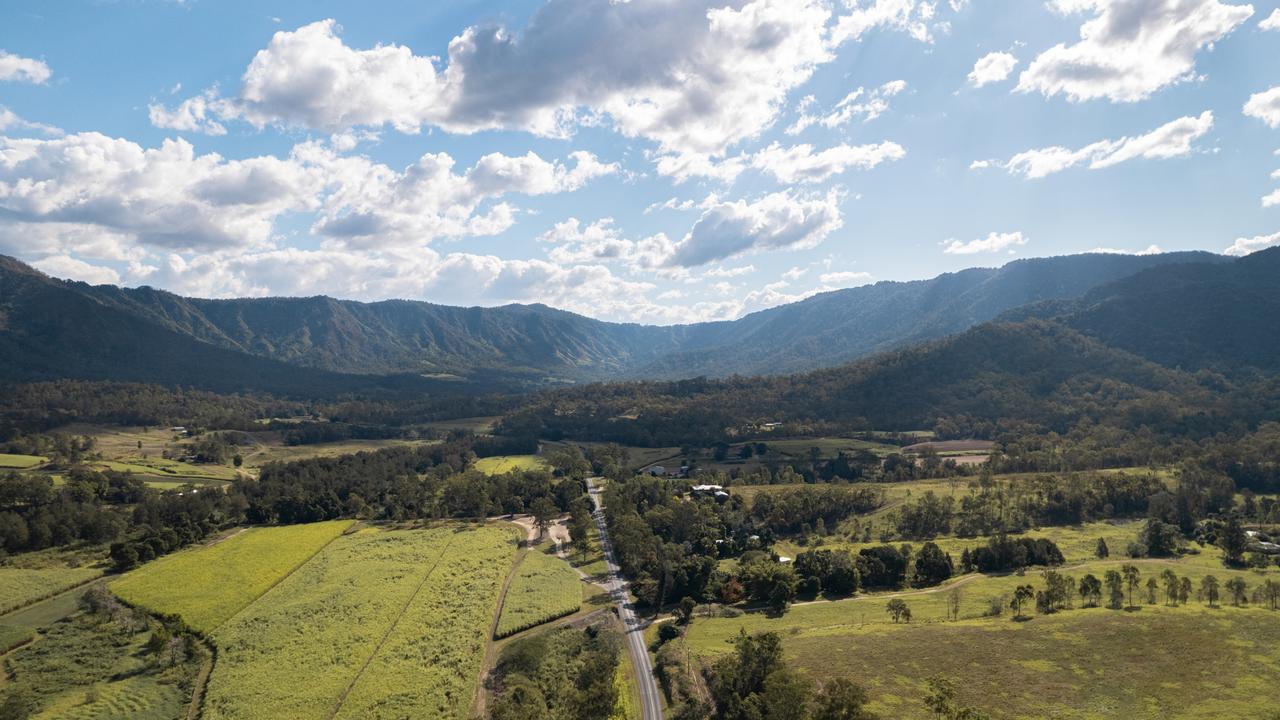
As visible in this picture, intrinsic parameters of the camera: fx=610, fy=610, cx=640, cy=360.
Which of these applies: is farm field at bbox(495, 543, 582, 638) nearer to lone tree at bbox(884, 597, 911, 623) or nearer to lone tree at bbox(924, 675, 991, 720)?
lone tree at bbox(884, 597, 911, 623)

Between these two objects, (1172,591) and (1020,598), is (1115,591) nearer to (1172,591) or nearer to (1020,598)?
(1172,591)

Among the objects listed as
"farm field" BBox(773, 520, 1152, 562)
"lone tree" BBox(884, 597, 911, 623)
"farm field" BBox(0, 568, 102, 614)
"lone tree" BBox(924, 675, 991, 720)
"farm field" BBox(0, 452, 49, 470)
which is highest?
"farm field" BBox(0, 452, 49, 470)

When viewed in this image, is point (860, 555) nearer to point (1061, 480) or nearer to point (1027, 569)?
point (1027, 569)

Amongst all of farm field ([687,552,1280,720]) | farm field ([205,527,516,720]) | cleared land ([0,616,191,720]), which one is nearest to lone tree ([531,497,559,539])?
farm field ([205,527,516,720])

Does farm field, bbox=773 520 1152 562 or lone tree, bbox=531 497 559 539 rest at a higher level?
lone tree, bbox=531 497 559 539

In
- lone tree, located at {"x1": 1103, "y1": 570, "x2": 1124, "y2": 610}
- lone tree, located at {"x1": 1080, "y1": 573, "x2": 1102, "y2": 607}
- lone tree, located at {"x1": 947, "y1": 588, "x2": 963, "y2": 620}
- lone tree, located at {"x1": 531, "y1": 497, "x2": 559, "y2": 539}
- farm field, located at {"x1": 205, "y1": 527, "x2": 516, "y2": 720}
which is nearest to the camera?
farm field, located at {"x1": 205, "y1": 527, "x2": 516, "y2": 720}

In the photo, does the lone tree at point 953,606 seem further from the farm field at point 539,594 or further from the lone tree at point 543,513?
the lone tree at point 543,513

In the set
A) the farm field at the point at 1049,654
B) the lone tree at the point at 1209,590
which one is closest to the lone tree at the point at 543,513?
the farm field at the point at 1049,654

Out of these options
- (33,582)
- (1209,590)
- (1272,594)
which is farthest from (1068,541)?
(33,582)
